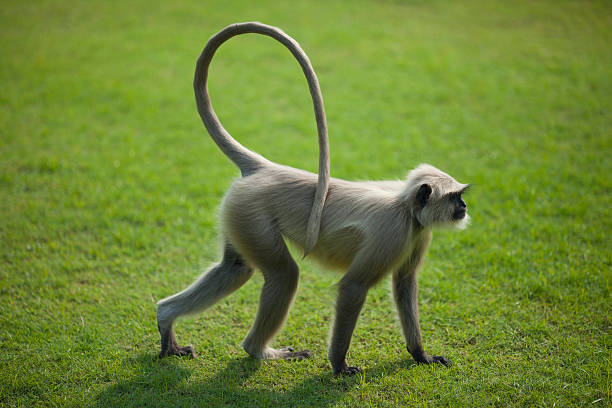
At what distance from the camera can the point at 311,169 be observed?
738cm

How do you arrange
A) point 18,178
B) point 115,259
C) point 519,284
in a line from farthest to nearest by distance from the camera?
point 18,178 < point 115,259 < point 519,284

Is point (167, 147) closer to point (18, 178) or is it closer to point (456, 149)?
point (18, 178)

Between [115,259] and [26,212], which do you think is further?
[26,212]

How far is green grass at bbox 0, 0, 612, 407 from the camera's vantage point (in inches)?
160

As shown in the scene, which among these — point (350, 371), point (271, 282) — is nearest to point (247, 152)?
point (271, 282)

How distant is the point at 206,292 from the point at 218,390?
2.48 feet

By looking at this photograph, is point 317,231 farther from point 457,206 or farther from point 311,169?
point 311,169

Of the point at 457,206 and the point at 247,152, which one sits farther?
the point at 247,152

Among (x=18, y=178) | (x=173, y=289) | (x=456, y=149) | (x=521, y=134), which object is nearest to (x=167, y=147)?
(x=18, y=178)

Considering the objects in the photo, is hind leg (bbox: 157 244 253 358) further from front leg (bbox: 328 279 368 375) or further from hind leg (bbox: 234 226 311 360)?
front leg (bbox: 328 279 368 375)

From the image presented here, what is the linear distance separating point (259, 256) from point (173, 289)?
1706mm

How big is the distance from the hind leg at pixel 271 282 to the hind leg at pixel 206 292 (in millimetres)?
344

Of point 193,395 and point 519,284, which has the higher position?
point 519,284

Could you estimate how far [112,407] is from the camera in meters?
3.72
